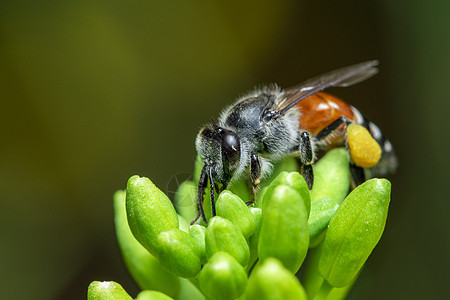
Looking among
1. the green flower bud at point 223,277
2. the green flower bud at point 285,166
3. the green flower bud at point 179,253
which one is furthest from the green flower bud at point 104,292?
the green flower bud at point 285,166

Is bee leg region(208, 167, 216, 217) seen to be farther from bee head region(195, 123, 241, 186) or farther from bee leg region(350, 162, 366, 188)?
bee leg region(350, 162, 366, 188)

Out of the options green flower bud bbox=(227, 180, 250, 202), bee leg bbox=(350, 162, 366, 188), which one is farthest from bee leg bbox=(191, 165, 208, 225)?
bee leg bbox=(350, 162, 366, 188)

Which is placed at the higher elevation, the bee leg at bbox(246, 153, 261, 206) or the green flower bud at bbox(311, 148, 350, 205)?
the bee leg at bbox(246, 153, 261, 206)

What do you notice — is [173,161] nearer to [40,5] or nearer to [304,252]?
[40,5]

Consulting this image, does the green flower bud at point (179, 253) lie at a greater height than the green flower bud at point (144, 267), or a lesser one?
greater

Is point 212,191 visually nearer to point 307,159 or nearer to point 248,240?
point 248,240

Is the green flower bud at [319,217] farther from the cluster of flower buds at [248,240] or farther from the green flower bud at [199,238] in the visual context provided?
the green flower bud at [199,238]

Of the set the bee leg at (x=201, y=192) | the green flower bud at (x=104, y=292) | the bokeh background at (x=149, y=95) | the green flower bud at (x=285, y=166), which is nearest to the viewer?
the green flower bud at (x=104, y=292)
